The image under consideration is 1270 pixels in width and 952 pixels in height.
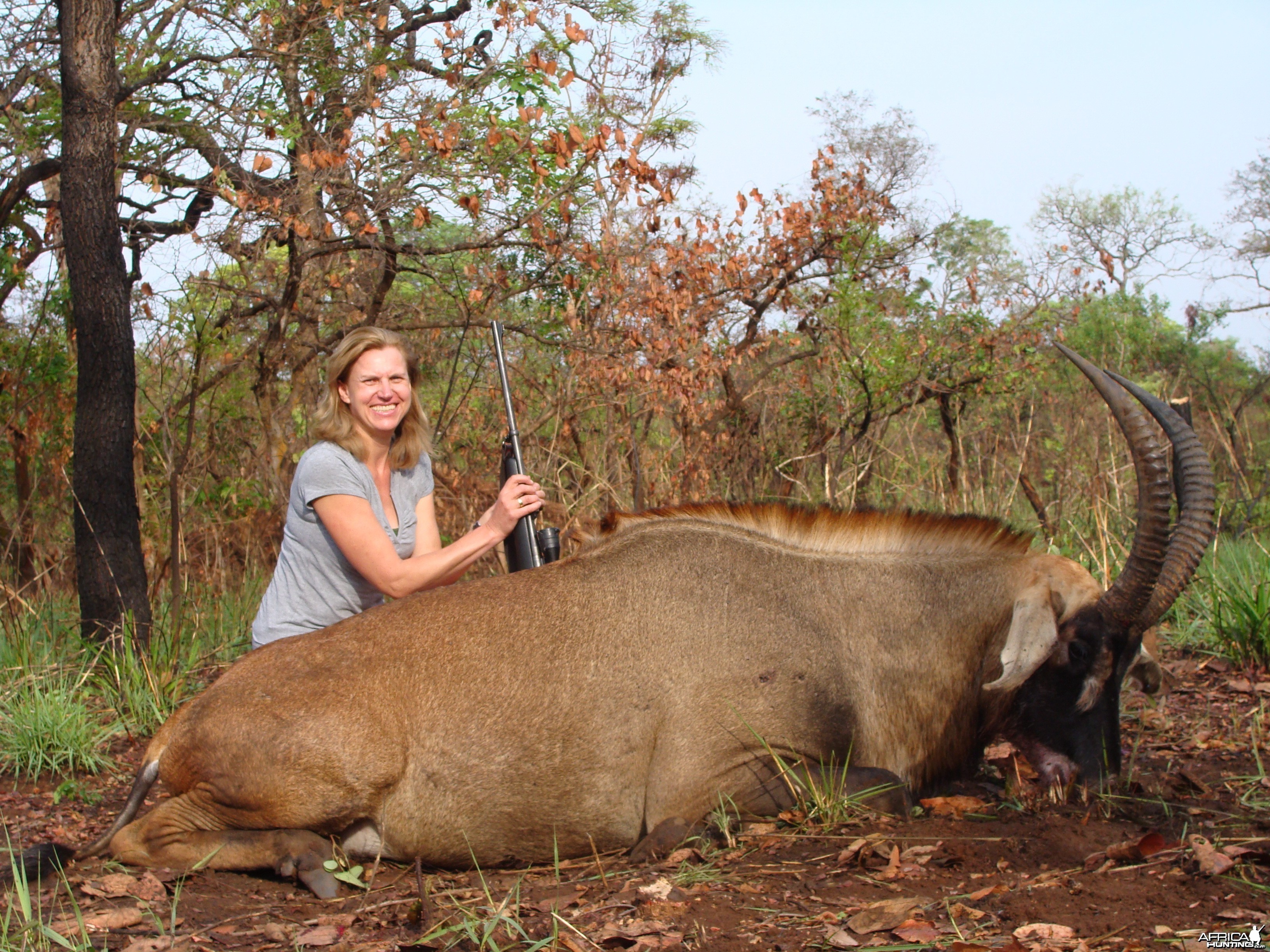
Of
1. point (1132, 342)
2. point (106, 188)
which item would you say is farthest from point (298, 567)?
point (1132, 342)

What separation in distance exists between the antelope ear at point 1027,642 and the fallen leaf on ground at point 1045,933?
1.38 metres

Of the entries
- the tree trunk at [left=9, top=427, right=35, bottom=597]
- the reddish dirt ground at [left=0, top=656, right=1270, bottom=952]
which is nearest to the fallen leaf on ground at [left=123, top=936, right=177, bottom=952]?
the reddish dirt ground at [left=0, top=656, right=1270, bottom=952]

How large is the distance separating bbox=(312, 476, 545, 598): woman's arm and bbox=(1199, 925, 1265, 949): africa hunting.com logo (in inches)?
119

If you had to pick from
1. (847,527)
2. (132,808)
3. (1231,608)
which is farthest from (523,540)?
(1231,608)

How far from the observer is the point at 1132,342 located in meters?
17.5

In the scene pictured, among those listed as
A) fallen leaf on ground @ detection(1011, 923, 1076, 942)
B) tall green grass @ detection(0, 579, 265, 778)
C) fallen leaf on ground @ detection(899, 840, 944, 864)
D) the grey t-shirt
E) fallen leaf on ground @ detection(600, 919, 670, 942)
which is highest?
the grey t-shirt

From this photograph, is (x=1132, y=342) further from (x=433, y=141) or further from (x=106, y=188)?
(x=106, y=188)

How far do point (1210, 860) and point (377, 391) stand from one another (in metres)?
3.78

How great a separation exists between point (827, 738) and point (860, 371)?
6.18 metres

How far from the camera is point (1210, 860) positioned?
3.32 m

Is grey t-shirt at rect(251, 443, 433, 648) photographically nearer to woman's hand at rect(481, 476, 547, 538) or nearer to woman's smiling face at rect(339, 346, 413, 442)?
woman's smiling face at rect(339, 346, 413, 442)

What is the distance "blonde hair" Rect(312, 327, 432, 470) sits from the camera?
202 inches

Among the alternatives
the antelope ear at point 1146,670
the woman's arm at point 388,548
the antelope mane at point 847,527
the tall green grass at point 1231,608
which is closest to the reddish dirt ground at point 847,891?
the antelope ear at point 1146,670

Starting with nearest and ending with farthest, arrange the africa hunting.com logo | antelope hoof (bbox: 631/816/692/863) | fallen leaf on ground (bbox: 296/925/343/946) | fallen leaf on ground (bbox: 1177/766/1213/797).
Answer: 1. the africa hunting.com logo
2. fallen leaf on ground (bbox: 296/925/343/946)
3. antelope hoof (bbox: 631/816/692/863)
4. fallen leaf on ground (bbox: 1177/766/1213/797)
